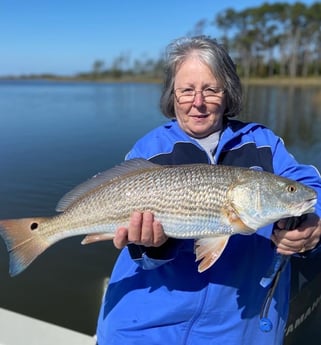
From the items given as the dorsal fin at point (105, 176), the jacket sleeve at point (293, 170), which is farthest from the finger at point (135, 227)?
the jacket sleeve at point (293, 170)

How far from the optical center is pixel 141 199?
93.4 inches

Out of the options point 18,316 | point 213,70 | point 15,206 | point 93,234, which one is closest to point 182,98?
point 213,70

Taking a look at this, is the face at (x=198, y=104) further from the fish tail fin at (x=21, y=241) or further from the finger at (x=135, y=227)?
the fish tail fin at (x=21, y=241)

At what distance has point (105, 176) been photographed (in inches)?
101

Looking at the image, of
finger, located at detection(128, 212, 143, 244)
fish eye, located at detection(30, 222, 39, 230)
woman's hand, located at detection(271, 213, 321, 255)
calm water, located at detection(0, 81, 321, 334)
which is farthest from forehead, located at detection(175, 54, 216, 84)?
calm water, located at detection(0, 81, 321, 334)

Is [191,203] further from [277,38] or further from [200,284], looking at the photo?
[277,38]

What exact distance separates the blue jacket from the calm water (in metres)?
3.63

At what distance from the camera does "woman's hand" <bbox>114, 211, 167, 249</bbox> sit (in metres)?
2.25

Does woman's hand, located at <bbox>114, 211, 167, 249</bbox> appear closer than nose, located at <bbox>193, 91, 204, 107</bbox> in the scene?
Yes

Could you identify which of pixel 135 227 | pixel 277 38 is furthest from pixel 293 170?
pixel 277 38

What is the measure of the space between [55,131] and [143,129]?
414 centimetres

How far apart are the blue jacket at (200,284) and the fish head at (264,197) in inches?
5.8

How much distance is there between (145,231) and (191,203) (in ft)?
1.00

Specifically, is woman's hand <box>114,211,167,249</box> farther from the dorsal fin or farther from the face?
the face
